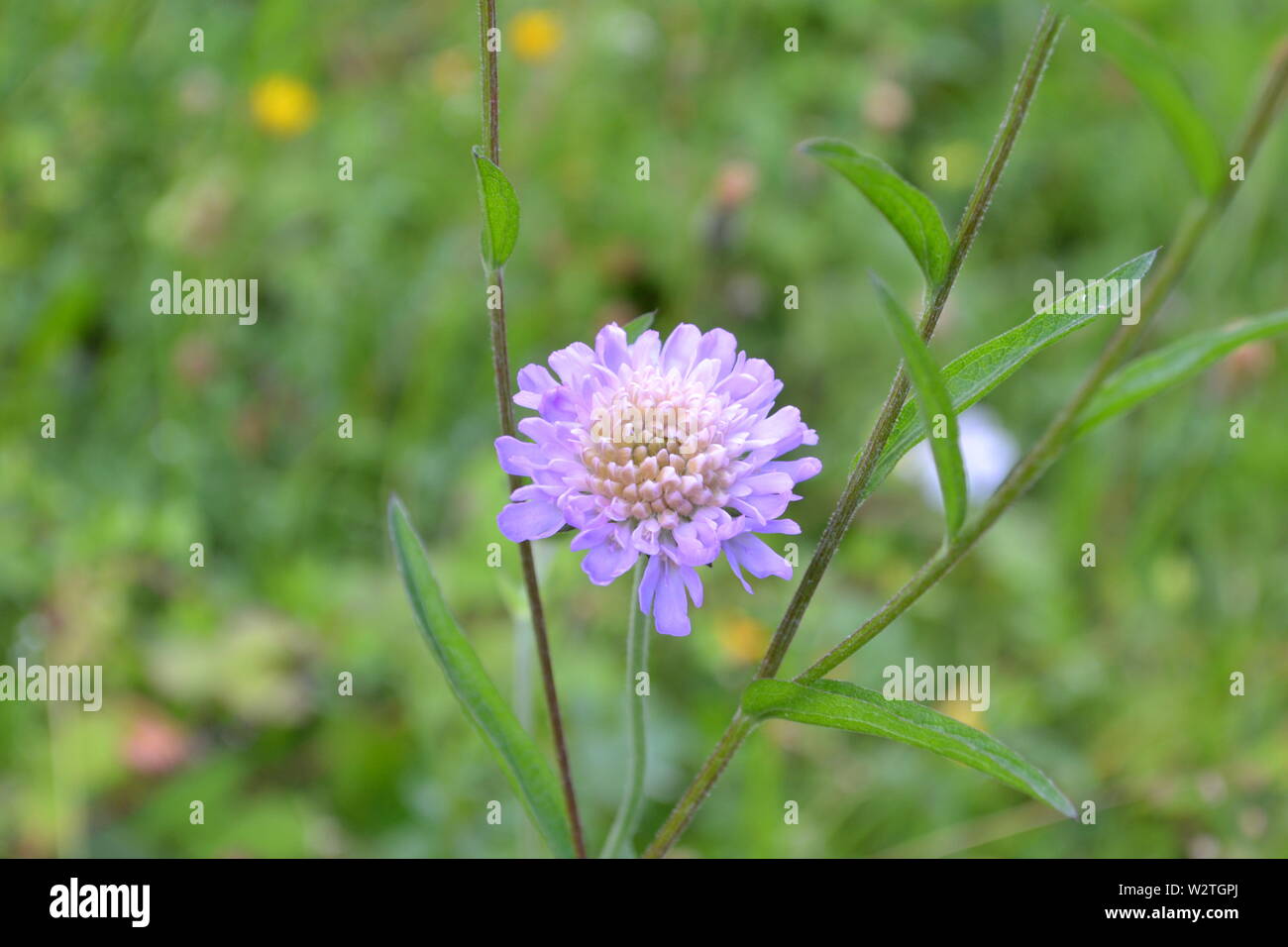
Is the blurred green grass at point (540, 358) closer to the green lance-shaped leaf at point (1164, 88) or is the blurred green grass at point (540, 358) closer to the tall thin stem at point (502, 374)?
the tall thin stem at point (502, 374)

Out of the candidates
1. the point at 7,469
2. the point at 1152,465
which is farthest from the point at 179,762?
the point at 1152,465

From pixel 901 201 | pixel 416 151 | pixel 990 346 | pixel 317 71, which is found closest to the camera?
pixel 901 201

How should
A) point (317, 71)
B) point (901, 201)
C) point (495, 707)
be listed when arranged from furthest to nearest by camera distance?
1. point (317, 71)
2. point (495, 707)
3. point (901, 201)

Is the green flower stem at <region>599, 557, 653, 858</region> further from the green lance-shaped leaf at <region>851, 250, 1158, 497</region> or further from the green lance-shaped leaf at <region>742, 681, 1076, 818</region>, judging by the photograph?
the green lance-shaped leaf at <region>851, 250, 1158, 497</region>

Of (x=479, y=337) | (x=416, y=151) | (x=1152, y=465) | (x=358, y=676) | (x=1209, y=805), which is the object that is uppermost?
(x=416, y=151)

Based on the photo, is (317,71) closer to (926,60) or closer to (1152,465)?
(926,60)

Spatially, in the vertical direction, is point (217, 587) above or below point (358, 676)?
above

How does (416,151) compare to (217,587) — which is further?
(416,151)
